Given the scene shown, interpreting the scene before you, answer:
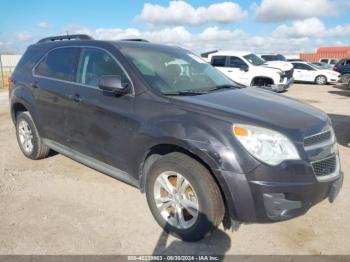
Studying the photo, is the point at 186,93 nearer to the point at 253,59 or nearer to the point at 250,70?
the point at 250,70

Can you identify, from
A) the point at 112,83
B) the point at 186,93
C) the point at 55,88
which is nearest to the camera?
the point at 112,83

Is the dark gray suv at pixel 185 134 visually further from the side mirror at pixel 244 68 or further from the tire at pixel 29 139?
the side mirror at pixel 244 68

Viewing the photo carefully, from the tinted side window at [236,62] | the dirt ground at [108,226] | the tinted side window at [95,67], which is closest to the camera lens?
the dirt ground at [108,226]

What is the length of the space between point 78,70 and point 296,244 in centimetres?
312

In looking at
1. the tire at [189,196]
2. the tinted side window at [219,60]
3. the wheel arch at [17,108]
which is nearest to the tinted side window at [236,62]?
the tinted side window at [219,60]

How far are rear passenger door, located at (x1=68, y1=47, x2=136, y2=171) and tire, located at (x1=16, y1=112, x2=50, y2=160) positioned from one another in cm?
109

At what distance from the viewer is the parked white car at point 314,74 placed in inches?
834

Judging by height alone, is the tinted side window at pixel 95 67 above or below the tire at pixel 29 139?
above

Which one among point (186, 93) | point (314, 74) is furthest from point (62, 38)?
point (314, 74)

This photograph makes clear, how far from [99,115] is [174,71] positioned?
983mm

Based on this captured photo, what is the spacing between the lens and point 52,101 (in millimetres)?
4430

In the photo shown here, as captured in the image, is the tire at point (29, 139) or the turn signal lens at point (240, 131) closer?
the turn signal lens at point (240, 131)

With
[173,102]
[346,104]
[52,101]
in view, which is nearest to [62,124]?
[52,101]

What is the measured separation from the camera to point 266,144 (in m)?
2.71
